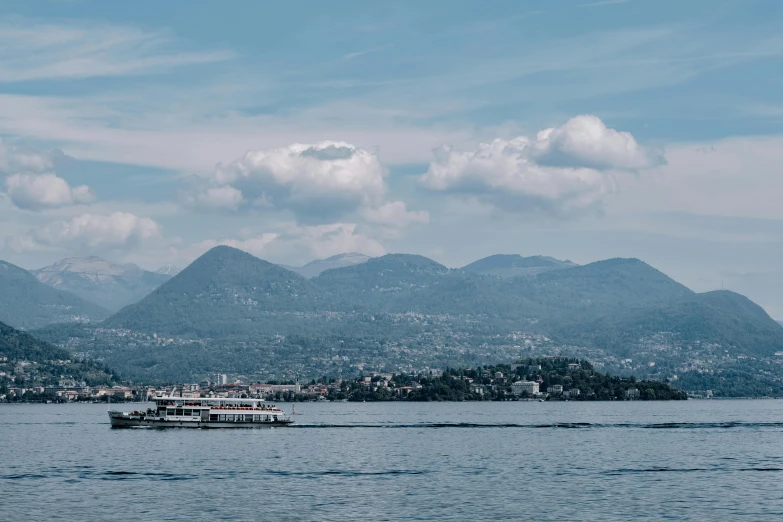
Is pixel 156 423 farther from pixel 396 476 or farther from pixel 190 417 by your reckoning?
pixel 396 476

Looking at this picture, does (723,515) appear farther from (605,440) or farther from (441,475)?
(605,440)

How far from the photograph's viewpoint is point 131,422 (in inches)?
7254

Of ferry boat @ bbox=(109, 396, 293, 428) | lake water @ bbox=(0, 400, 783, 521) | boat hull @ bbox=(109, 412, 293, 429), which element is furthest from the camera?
ferry boat @ bbox=(109, 396, 293, 428)

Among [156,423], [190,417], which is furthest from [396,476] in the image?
[190,417]

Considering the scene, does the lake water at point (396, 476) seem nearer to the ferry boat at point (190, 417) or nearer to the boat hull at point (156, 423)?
the boat hull at point (156, 423)

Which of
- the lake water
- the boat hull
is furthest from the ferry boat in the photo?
the lake water

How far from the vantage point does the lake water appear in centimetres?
7919

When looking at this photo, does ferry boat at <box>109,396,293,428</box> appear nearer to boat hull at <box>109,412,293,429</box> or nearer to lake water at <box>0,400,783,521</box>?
boat hull at <box>109,412,293,429</box>

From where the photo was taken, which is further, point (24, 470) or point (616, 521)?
point (24, 470)

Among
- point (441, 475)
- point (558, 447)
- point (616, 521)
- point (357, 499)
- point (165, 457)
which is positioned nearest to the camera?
point (616, 521)

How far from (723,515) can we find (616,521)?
835cm

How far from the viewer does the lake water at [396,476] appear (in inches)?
3118

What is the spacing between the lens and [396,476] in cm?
10119

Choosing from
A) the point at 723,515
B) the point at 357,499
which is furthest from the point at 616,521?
the point at 357,499
